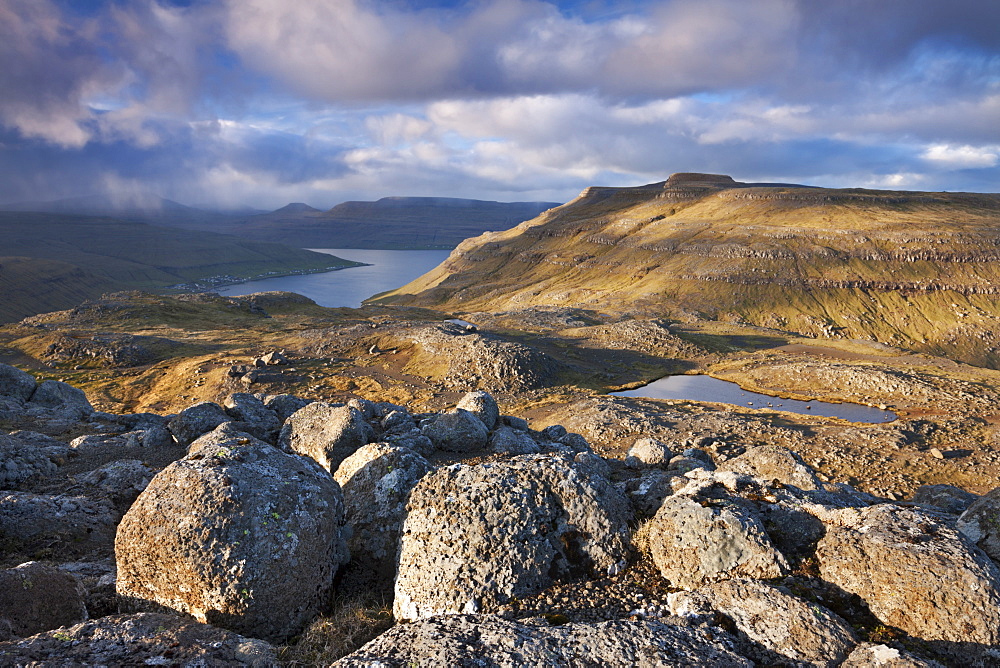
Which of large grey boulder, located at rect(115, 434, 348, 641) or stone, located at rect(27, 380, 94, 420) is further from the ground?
large grey boulder, located at rect(115, 434, 348, 641)

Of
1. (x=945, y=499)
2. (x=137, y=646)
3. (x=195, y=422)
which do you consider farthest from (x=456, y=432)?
(x=945, y=499)

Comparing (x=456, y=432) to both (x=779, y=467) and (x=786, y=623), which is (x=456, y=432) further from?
(x=786, y=623)

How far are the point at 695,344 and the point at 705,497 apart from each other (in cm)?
6578

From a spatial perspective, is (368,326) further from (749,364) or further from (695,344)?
(749,364)

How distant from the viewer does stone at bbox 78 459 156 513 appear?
1305 centimetres

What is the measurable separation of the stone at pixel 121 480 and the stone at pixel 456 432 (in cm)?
837

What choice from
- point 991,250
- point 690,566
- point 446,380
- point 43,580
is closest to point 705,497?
point 690,566

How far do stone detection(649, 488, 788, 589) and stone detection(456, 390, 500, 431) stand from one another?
11.8 m

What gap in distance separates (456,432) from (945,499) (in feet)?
59.4

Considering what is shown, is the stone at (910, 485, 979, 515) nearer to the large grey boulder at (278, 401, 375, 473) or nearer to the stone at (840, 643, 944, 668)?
the stone at (840, 643, 944, 668)

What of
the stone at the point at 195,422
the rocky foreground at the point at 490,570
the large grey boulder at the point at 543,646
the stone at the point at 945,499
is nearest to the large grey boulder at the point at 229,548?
the rocky foreground at the point at 490,570

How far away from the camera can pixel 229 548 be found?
807 centimetres

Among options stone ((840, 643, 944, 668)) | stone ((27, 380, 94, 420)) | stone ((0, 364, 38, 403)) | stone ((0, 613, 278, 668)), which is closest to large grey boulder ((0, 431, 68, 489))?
stone ((0, 613, 278, 668))

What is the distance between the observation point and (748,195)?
175m
